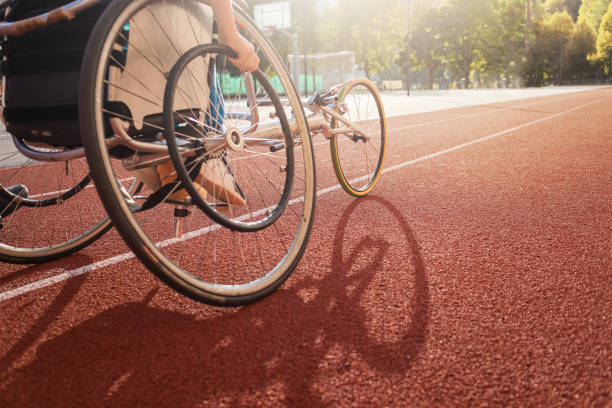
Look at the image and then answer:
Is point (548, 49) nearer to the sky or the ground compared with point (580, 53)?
nearer to the sky

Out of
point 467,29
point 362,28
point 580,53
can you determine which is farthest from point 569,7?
point 362,28

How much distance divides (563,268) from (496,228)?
27.1 inches

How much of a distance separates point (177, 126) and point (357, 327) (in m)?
1.20

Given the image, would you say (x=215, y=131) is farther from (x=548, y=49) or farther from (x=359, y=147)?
(x=548, y=49)

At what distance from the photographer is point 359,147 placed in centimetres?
693

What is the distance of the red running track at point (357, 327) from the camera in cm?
140

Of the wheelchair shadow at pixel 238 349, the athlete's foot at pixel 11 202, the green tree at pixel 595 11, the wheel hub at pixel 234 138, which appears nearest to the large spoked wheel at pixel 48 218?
the athlete's foot at pixel 11 202

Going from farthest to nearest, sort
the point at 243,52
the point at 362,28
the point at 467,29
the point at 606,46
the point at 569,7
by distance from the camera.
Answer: the point at 569,7, the point at 362,28, the point at 606,46, the point at 467,29, the point at 243,52

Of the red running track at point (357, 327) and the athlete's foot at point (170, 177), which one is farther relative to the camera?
the athlete's foot at point (170, 177)

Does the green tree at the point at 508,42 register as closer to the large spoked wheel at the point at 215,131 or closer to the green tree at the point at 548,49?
the green tree at the point at 548,49

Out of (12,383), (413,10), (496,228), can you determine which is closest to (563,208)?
(496,228)

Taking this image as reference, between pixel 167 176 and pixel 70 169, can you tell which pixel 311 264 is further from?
pixel 70 169

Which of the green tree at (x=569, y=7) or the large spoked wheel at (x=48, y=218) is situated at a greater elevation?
the green tree at (x=569, y=7)

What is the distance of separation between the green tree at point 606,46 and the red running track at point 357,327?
66.1 meters
